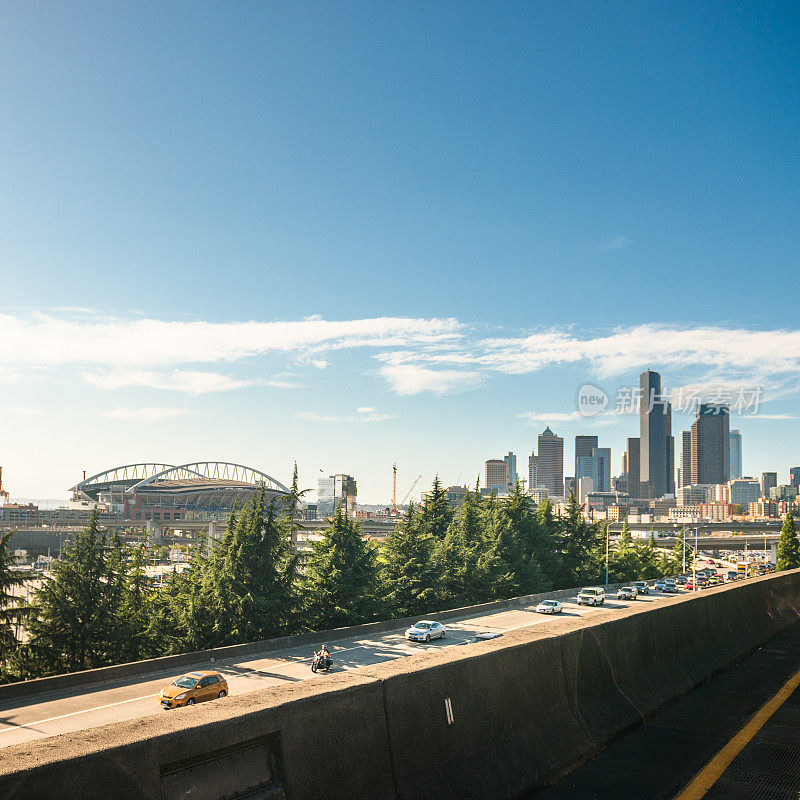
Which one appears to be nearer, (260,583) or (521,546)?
(260,583)

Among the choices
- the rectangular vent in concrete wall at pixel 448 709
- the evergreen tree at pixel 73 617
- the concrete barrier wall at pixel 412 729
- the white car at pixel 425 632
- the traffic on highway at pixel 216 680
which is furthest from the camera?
the white car at pixel 425 632

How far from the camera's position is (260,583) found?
1951 inches

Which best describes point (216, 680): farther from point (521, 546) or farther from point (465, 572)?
point (521, 546)

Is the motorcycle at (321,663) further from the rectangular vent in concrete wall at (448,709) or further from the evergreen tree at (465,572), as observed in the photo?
the rectangular vent in concrete wall at (448,709)

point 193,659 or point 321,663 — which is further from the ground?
point 321,663

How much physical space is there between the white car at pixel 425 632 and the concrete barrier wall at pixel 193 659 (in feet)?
13.3

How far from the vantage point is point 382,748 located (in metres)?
5.33

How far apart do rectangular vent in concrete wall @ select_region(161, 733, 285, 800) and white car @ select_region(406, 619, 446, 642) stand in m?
43.8

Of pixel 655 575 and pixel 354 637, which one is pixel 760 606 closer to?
pixel 354 637

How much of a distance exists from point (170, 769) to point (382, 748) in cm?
180

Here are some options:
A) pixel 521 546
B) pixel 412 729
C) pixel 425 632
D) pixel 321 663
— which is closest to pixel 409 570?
pixel 425 632

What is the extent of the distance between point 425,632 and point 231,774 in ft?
145

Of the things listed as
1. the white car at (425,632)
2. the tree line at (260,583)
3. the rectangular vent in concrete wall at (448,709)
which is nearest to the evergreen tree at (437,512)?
the tree line at (260,583)

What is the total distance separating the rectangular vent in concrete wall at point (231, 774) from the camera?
13.4 ft
